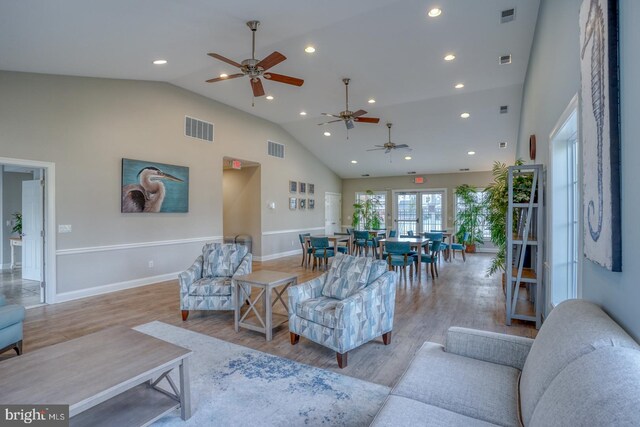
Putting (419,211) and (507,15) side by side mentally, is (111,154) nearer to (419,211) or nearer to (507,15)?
(507,15)

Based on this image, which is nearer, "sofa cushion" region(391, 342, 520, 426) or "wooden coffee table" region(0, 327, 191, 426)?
"sofa cushion" region(391, 342, 520, 426)

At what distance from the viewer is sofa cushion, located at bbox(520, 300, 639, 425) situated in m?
1.20

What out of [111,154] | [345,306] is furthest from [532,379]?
[111,154]

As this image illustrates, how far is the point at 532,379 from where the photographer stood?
1.41 metres

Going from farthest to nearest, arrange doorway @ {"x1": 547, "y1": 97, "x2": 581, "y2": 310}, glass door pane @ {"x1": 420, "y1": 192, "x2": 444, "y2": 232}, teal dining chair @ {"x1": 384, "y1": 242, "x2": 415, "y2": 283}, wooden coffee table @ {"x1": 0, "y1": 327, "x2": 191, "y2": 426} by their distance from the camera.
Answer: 1. glass door pane @ {"x1": 420, "y1": 192, "x2": 444, "y2": 232}
2. teal dining chair @ {"x1": 384, "y1": 242, "x2": 415, "y2": 283}
3. doorway @ {"x1": 547, "y1": 97, "x2": 581, "y2": 310}
4. wooden coffee table @ {"x1": 0, "y1": 327, "x2": 191, "y2": 426}

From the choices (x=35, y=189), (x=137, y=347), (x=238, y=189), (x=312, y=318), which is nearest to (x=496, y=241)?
(x=312, y=318)

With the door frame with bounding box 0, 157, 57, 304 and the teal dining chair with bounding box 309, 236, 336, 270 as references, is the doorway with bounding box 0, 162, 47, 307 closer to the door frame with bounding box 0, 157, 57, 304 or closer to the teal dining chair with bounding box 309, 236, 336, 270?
the door frame with bounding box 0, 157, 57, 304

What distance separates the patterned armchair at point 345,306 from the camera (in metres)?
2.86

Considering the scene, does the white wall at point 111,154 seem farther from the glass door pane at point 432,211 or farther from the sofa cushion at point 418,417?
the glass door pane at point 432,211

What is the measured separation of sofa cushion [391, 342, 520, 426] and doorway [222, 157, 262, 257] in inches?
286

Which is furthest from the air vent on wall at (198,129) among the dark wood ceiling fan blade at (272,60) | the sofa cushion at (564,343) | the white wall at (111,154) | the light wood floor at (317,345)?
the sofa cushion at (564,343)

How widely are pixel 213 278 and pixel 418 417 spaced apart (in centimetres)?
344

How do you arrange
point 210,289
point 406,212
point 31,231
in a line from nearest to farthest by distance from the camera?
point 210,289, point 31,231, point 406,212

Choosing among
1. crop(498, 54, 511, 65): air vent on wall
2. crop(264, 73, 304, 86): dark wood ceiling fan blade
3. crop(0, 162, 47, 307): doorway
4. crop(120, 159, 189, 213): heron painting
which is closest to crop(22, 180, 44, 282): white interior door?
crop(0, 162, 47, 307): doorway
